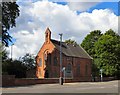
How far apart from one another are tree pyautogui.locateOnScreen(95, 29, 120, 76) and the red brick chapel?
5.79 metres

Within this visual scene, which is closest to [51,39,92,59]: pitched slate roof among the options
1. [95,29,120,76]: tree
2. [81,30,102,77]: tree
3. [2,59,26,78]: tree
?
[81,30,102,77]: tree

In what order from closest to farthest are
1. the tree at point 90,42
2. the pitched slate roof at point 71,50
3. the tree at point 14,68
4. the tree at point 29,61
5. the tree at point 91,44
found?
the tree at point 14,68 < the tree at point 29,61 < the pitched slate roof at point 71,50 < the tree at point 91,44 < the tree at point 90,42

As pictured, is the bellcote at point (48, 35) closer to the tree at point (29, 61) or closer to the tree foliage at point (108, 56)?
the tree at point (29, 61)

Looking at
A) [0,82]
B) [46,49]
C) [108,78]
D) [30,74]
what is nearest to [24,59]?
[30,74]

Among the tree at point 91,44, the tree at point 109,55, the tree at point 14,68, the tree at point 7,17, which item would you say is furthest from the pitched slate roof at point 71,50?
the tree at point 7,17

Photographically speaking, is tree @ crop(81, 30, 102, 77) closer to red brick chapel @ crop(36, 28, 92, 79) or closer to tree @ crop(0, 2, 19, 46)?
red brick chapel @ crop(36, 28, 92, 79)

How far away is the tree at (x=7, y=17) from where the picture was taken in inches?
2082

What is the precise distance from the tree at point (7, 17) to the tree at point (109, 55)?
41115 mm

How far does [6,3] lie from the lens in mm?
53906

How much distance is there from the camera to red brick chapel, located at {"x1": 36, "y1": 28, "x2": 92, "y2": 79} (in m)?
84.5

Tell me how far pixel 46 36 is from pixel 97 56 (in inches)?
697

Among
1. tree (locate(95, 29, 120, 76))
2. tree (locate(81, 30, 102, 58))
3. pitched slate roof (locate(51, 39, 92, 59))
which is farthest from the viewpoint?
tree (locate(81, 30, 102, 58))

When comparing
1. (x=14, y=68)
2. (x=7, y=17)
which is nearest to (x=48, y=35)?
(x=14, y=68)

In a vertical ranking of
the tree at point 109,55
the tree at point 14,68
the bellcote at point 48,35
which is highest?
the bellcote at point 48,35
